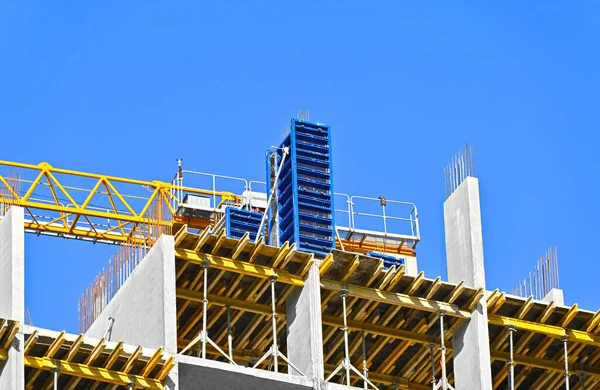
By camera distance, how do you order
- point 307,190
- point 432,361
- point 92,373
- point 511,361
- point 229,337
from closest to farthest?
point 92,373
point 229,337
point 432,361
point 511,361
point 307,190

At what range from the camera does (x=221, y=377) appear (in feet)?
165

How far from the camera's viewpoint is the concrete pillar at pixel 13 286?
156 feet

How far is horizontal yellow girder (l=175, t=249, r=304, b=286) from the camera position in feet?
171

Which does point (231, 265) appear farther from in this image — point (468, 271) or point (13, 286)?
point (468, 271)

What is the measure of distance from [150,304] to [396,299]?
682 centimetres

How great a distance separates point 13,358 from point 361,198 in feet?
84.9

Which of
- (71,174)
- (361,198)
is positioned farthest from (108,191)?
(361,198)

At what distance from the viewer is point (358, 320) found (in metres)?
55.1

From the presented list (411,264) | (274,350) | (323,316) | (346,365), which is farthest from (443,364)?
(411,264)

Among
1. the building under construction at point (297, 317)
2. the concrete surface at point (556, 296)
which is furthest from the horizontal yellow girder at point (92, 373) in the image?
the concrete surface at point (556, 296)

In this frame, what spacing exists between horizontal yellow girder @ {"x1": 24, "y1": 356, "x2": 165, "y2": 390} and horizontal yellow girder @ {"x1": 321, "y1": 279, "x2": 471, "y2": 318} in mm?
6305

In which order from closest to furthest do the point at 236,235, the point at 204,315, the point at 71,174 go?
the point at 204,315
the point at 236,235
the point at 71,174

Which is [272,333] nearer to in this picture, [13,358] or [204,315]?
[204,315]

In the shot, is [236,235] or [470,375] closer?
[470,375]
